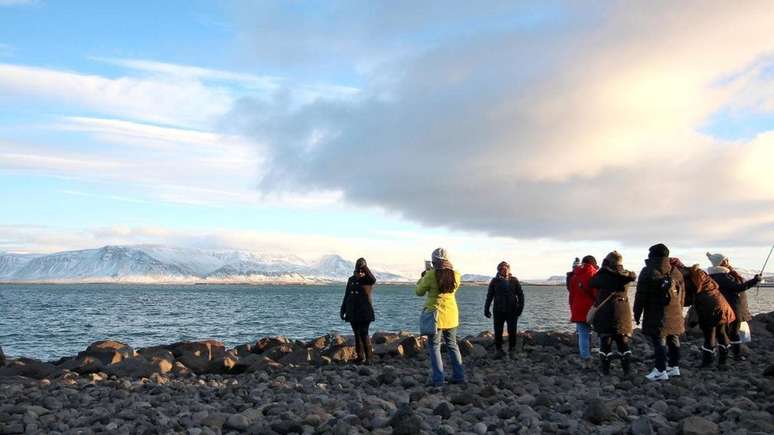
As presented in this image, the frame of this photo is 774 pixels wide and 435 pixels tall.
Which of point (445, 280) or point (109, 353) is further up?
point (445, 280)

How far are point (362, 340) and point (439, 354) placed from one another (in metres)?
4.27

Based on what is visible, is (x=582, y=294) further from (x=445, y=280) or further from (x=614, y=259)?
(x=445, y=280)

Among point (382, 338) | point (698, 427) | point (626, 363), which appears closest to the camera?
point (698, 427)

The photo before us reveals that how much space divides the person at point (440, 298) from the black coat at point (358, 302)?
370cm

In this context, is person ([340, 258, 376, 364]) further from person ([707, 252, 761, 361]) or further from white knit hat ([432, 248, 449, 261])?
person ([707, 252, 761, 361])

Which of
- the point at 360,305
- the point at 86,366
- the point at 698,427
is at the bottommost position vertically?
the point at 86,366

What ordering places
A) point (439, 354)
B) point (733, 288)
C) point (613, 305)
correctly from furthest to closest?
point (733, 288)
point (613, 305)
point (439, 354)

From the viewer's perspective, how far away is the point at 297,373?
537 inches

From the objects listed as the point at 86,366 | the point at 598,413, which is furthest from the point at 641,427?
the point at 86,366

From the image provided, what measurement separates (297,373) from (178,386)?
268cm

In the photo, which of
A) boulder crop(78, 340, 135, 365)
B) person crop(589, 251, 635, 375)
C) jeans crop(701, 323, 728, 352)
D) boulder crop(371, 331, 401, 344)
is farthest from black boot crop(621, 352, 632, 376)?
boulder crop(78, 340, 135, 365)

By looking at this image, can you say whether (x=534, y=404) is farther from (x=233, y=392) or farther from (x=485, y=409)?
(x=233, y=392)

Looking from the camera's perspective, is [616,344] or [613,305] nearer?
[613,305]

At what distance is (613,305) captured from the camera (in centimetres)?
1112
